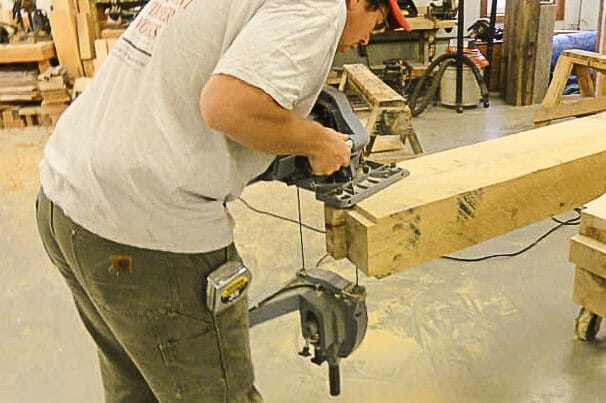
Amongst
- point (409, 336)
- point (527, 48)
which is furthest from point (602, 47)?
point (409, 336)

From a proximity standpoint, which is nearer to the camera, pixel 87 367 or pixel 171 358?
pixel 171 358

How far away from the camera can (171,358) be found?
1.17 meters

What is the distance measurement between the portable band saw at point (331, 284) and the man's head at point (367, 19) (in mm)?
152

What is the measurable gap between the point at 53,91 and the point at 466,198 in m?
4.15

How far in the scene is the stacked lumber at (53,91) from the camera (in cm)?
489

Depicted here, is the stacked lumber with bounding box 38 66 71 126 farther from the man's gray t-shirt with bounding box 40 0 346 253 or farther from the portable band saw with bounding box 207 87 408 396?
the man's gray t-shirt with bounding box 40 0 346 253

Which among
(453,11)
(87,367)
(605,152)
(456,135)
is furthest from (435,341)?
(453,11)

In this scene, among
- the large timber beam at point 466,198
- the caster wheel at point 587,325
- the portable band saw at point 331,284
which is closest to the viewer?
the portable band saw at point 331,284

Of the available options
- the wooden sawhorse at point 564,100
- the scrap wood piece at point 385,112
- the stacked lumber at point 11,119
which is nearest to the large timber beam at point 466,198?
the scrap wood piece at point 385,112

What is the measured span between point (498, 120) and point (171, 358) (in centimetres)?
409

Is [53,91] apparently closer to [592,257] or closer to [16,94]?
[16,94]

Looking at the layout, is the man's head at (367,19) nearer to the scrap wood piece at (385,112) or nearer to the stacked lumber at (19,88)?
the scrap wood piece at (385,112)

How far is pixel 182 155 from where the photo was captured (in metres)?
1.04

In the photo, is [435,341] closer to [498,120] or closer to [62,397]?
[62,397]
